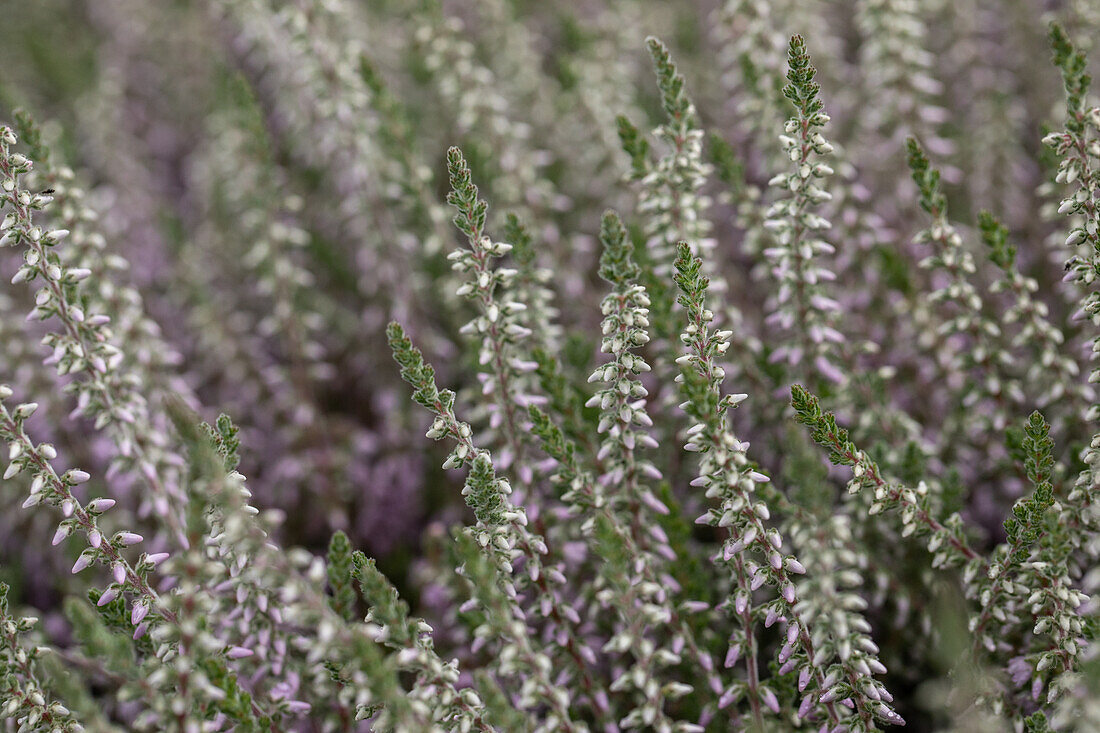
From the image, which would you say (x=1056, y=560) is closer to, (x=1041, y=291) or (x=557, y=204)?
(x=1041, y=291)

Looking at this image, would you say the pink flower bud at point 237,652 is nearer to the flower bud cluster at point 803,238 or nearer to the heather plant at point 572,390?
the heather plant at point 572,390

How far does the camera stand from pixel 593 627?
93.0 inches

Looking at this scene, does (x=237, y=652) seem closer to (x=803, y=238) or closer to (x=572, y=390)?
(x=572, y=390)

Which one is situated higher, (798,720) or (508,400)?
(508,400)

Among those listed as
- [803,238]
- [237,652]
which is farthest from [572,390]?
[237,652]

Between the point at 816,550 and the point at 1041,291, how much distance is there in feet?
7.16

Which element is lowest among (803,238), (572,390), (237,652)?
(237,652)

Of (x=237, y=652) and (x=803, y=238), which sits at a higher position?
(x=803, y=238)

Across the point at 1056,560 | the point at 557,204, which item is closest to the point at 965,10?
the point at 557,204

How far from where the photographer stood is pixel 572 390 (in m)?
2.40

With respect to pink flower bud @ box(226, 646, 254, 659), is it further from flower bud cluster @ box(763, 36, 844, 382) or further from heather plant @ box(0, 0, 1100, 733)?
flower bud cluster @ box(763, 36, 844, 382)

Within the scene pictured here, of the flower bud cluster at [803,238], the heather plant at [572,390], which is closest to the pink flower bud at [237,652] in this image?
the heather plant at [572,390]

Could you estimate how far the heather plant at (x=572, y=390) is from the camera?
73.4 inches

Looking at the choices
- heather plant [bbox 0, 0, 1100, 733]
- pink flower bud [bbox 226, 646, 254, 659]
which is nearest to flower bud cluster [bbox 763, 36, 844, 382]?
heather plant [bbox 0, 0, 1100, 733]
